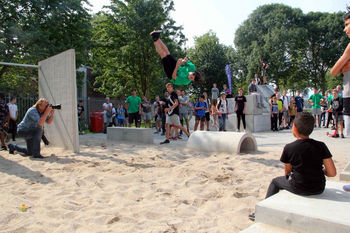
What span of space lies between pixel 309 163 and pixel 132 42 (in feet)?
68.1

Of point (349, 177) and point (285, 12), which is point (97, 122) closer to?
point (349, 177)

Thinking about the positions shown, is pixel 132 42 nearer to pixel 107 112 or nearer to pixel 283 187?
pixel 107 112

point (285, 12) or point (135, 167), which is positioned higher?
point (285, 12)

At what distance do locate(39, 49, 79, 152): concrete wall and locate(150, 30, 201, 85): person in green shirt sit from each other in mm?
2630

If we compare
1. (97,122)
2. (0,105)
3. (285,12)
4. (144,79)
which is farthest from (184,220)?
(285,12)

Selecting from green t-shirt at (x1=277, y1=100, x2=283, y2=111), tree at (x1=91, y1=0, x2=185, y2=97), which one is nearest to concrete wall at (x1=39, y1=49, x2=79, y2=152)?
green t-shirt at (x1=277, y1=100, x2=283, y2=111)

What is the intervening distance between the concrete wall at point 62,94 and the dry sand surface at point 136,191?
132 cm

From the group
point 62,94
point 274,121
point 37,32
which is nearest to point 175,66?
point 62,94

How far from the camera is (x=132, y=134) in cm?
967

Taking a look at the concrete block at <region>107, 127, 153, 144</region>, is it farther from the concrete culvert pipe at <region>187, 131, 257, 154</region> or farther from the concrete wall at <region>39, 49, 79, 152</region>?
the concrete wall at <region>39, 49, 79, 152</region>

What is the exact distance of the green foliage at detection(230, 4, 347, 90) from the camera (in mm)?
36781

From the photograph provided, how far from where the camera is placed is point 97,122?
607 inches

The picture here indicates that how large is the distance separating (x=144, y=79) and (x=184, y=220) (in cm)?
2222

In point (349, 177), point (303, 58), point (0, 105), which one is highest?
point (303, 58)
